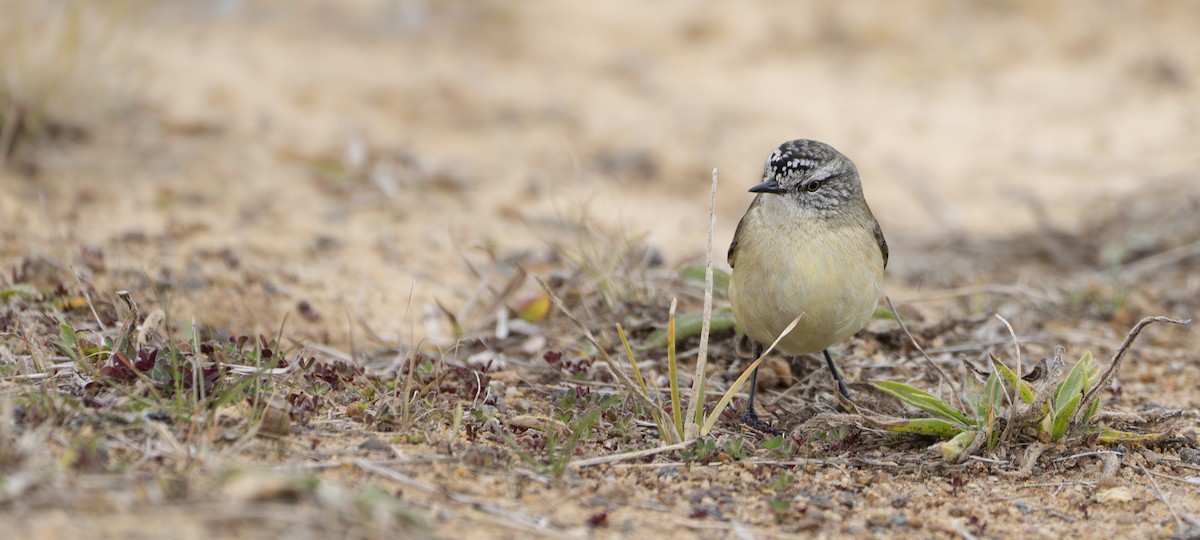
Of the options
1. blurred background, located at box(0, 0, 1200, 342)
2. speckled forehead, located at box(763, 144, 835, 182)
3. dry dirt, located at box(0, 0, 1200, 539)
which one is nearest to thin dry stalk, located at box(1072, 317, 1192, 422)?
dry dirt, located at box(0, 0, 1200, 539)

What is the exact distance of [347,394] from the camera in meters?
4.42

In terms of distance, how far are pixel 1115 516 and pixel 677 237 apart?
4.56m

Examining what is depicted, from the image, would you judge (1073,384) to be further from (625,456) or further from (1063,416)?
(625,456)

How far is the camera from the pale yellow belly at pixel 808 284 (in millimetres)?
4391

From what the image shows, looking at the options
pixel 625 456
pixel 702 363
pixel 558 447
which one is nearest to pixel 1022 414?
pixel 702 363

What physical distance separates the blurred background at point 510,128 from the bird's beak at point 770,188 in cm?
110

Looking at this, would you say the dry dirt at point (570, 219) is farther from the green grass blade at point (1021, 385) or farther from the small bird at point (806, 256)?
Result: the small bird at point (806, 256)

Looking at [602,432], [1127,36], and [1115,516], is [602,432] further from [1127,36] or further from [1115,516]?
[1127,36]

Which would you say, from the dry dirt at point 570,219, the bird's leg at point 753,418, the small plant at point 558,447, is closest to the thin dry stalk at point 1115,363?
the dry dirt at point 570,219

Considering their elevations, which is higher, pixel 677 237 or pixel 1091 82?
pixel 1091 82

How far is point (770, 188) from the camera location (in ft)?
15.4

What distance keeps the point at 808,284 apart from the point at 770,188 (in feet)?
1.64

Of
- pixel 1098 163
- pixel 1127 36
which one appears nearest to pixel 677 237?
pixel 1098 163

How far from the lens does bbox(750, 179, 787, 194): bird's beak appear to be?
4641 millimetres
